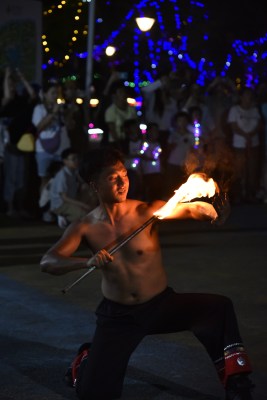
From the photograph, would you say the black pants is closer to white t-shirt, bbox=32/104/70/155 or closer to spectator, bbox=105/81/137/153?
white t-shirt, bbox=32/104/70/155

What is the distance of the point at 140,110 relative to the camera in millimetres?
14953

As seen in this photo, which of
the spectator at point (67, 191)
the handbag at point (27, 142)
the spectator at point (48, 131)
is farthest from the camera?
the handbag at point (27, 142)

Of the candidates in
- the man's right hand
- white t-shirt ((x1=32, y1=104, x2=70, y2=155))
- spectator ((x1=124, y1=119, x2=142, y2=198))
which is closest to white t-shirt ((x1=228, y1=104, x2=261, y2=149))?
spectator ((x1=124, y1=119, x2=142, y2=198))

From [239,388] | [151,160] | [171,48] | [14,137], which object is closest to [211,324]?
[239,388]

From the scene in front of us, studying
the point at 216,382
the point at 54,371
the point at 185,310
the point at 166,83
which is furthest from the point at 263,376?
the point at 166,83

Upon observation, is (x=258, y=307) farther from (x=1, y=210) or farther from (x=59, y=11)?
(x=59, y=11)

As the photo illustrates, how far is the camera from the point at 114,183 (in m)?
5.25

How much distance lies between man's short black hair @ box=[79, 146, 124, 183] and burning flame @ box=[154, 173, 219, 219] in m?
0.35

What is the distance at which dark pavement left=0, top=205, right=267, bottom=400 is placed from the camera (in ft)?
18.6

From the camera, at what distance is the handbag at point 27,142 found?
43.3 ft

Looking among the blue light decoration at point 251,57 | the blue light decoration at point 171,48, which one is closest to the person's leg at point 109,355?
the blue light decoration at point 171,48

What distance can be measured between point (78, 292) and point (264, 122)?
24.4 feet

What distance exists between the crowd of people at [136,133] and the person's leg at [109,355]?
22.7ft

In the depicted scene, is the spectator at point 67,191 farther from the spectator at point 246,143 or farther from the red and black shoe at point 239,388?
the red and black shoe at point 239,388
